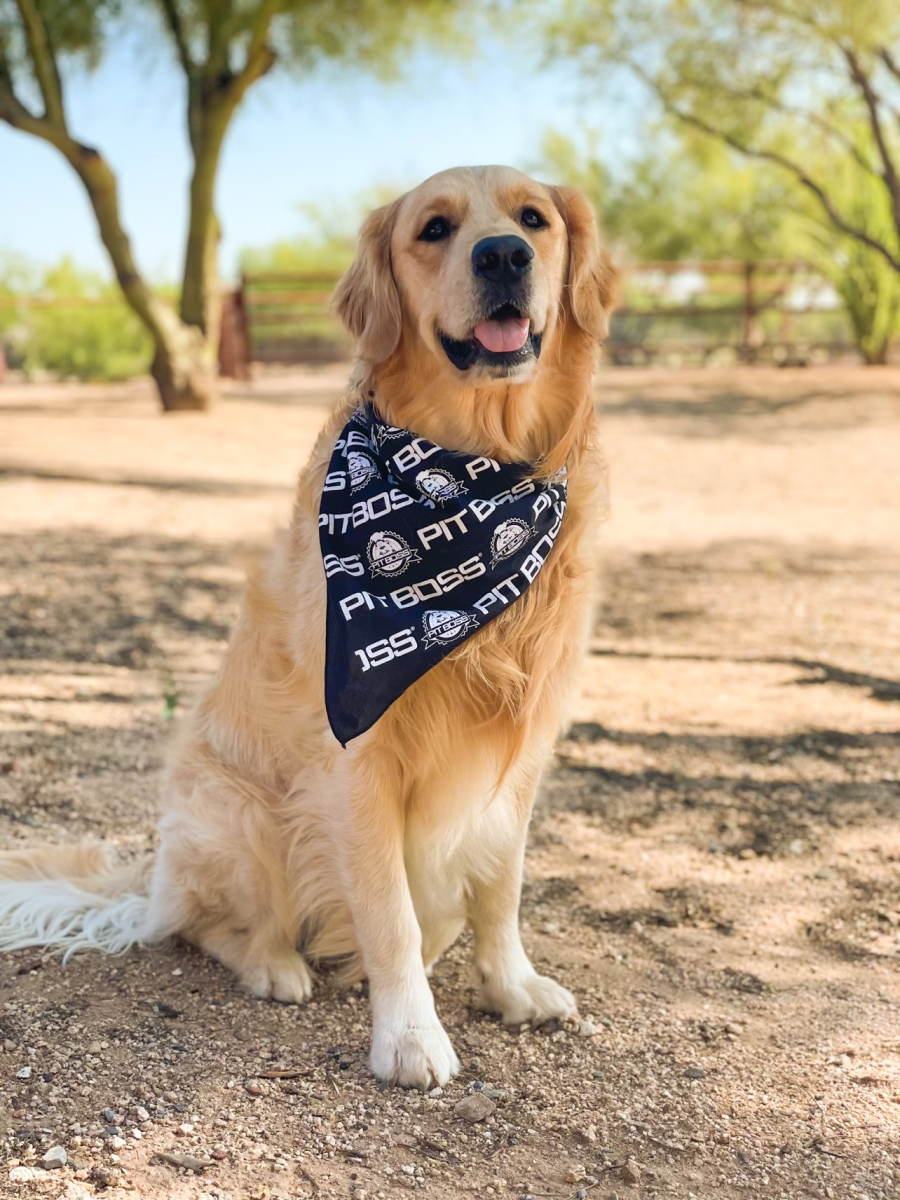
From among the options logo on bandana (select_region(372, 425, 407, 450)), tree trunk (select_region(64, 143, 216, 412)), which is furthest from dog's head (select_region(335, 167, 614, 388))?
tree trunk (select_region(64, 143, 216, 412))

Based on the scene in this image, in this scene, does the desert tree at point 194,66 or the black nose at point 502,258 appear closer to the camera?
the black nose at point 502,258

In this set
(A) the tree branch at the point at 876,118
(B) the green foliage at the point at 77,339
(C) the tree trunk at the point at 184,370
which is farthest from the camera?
(B) the green foliage at the point at 77,339

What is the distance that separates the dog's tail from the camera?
116 inches

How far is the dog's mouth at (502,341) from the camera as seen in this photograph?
104 inches

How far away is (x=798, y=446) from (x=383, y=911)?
34.8 ft

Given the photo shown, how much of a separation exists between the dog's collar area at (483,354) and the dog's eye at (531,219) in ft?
1.04

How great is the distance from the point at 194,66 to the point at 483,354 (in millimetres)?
12448

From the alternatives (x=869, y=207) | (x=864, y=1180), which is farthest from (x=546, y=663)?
(x=869, y=207)

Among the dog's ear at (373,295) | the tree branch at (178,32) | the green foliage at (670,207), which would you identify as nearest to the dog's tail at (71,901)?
the dog's ear at (373,295)

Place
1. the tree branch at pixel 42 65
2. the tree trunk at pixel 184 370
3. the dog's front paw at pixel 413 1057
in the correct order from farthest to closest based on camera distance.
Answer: the tree trunk at pixel 184 370 < the tree branch at pixel 42 65 < the dog's front paw at pixel 413 1057

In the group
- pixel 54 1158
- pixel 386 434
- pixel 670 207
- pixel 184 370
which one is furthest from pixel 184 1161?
pixel 670 207

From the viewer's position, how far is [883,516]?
915 cm

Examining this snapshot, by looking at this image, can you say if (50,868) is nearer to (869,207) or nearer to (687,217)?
(869,207)

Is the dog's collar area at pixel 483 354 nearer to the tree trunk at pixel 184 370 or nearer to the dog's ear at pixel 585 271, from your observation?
the dog's ear at pixel 585 271
